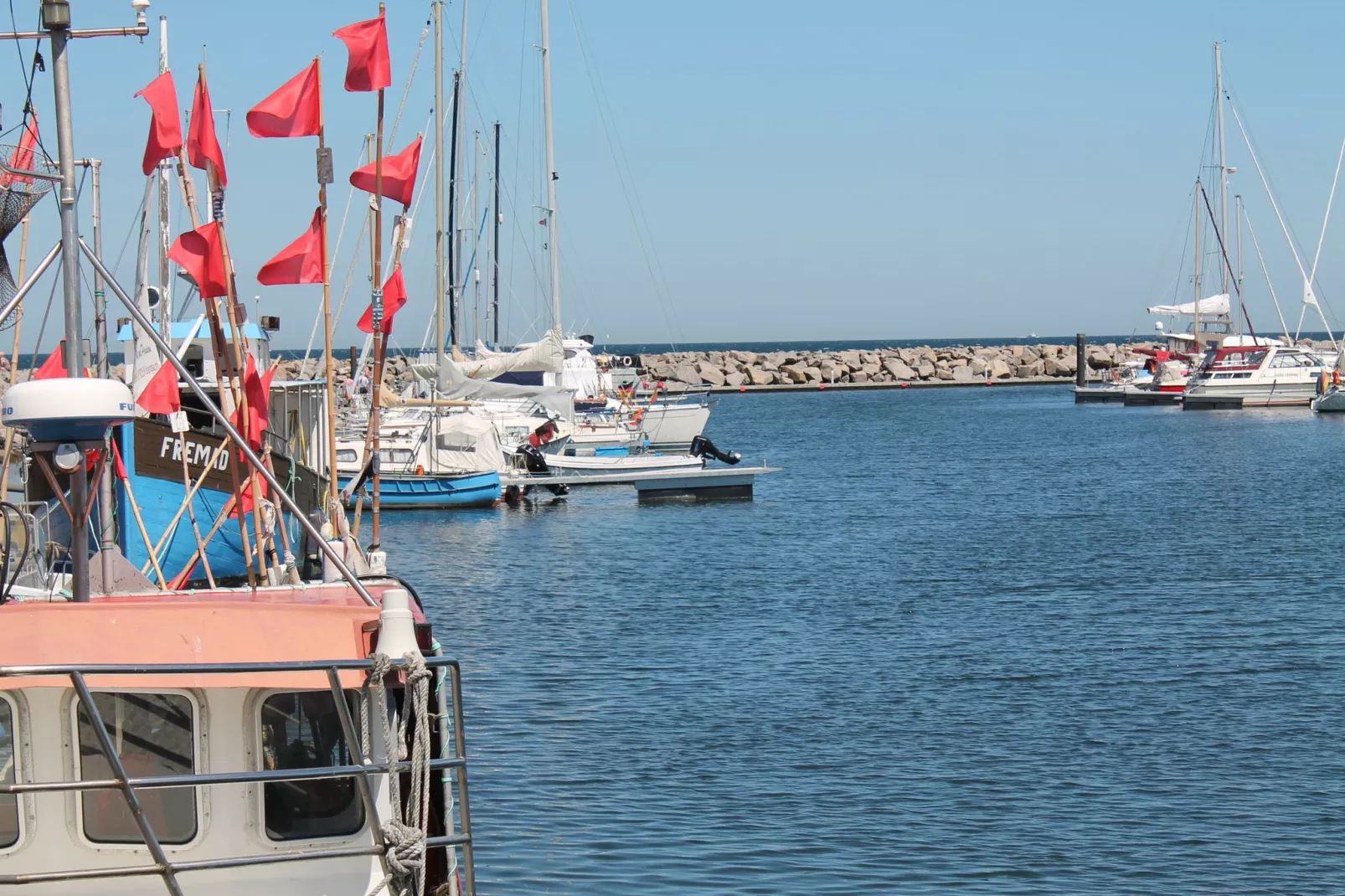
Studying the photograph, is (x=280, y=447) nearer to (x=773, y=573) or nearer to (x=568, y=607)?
(x=568, y=607)

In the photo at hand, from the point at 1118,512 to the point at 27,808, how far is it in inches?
1298

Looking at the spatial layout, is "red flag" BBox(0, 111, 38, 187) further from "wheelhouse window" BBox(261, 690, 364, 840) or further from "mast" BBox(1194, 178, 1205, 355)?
"mast" BBox(1194, 178, 1205, 355)

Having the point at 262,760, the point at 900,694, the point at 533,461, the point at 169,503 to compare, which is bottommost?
the point at 900,694

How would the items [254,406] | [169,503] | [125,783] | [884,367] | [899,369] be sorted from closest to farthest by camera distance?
[125,783] < [254,406] < [169,503] < [899,369] < [884,367]

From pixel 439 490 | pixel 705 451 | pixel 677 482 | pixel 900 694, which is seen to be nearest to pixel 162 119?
pixel 900 694

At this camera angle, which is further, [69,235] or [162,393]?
[162,393]

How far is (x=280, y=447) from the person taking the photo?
2189 cm

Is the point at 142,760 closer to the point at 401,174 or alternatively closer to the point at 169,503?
the point at 401,174

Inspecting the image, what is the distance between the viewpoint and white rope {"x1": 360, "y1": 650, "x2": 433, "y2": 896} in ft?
23.3

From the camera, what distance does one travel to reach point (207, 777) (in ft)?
22.6

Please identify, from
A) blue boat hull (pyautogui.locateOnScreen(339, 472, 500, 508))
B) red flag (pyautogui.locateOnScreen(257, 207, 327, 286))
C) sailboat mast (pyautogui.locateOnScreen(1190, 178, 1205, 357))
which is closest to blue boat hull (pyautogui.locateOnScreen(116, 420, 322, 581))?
red flag (pyautogui.locateOnScreen(257, 207, 327, 286))

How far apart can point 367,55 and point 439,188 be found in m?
27.7

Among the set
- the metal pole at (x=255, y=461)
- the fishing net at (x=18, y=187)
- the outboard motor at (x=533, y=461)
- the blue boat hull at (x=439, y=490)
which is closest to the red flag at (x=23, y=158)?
the fishing net at (x=18, y=187)

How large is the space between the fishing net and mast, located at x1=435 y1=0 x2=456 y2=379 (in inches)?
1001
